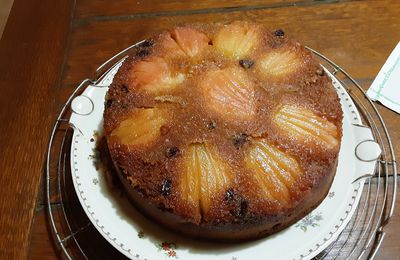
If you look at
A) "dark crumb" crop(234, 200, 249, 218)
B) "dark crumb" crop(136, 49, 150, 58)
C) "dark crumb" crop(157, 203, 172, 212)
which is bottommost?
"dark crumb" crop(234, 200, 249, 218)

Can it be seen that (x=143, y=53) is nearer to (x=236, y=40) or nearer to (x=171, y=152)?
(x=236, y=40)

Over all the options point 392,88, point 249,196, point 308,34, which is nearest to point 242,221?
point 249,196

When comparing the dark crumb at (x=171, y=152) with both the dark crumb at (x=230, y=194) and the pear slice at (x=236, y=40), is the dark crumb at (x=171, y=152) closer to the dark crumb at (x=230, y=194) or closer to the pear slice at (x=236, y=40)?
the dark crumb at (x=230, y=194)

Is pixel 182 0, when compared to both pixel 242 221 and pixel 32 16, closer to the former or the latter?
pixel 32 16

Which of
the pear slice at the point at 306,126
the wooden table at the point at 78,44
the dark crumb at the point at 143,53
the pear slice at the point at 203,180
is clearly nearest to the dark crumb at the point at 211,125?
the pear slice at the point at 203,180

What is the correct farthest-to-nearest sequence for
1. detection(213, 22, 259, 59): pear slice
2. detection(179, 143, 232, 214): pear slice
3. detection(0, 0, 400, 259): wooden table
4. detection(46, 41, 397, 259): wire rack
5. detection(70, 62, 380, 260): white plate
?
detection(0, 0, 400, 259): wooden table
detection(213, 22, 259, 59): pear slice
detection(46, 41, 397, 259): wire rack
detection(70, 62, 380, 260): white plate
detection(179, 143, 232, 214): pear slice

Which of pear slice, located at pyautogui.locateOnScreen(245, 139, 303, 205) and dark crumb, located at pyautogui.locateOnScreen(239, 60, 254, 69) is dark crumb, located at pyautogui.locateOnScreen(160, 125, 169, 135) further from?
dark crumb, located at pyautogui.locateOnScreen(239, 60, 254, 69)

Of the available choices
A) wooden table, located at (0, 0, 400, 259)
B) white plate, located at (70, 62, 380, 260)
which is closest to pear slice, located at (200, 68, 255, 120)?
white plate, located at (70, 62, 380, 260)
